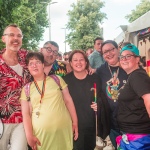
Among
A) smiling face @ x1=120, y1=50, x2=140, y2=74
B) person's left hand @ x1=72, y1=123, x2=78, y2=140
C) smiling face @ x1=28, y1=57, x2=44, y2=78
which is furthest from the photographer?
person's left hand @ x1=72, y1=123, x2=78, y2=140

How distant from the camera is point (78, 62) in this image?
4.12 meters

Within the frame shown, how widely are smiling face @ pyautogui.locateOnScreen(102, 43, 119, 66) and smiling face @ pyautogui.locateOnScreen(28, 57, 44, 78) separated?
3.72 feet

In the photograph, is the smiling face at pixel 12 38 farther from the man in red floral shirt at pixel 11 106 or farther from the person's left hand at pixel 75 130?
the person's left hand at pixel 75 130

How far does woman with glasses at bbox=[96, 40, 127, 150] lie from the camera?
388 centimetres

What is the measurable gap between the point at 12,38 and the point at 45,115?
1268 millimetres

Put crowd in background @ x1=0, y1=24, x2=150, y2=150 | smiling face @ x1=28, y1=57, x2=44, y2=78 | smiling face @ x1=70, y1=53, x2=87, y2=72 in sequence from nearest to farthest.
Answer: crowd in background @ x1=0, y1=24, x2=150, y2=150
smiling face @ x1=28, y1=57, x2=44, y2=78
smiling face @ x1=70, y1=53, x2=87, y2=72

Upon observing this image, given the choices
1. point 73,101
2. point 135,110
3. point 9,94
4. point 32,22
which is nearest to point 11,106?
point 9,94

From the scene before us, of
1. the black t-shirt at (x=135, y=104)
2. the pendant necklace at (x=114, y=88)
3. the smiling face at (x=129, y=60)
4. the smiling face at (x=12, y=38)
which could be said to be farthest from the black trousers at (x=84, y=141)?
the smiling face at (x=12, y=38)

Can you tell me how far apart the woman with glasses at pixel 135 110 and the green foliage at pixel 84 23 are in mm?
33300

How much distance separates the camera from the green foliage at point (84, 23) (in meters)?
36.8

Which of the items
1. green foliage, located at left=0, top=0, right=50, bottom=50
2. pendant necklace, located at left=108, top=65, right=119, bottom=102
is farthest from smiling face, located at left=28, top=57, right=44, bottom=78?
green foliage, located at left=0, top=0, right=50, bottom=50

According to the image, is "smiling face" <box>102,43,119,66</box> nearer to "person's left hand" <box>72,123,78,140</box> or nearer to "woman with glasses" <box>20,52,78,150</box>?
"woman with glasses" <box>20,52,78,150</box>

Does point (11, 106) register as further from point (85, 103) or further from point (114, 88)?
point (114, 88)

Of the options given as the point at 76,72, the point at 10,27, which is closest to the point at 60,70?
the point at 76,72
